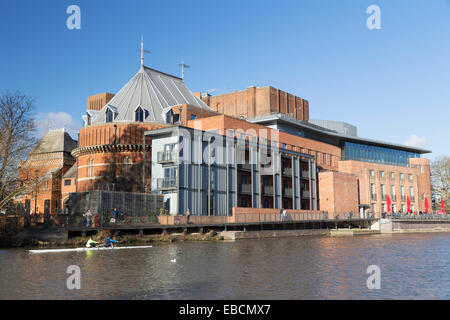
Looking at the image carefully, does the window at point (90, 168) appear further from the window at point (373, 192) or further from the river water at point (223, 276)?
the window at point (373, 192)

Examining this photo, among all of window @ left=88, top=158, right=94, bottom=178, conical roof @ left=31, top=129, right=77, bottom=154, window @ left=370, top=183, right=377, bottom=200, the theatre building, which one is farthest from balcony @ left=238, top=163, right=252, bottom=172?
conical roof @ left=31, top=129, right=77, bottom=154

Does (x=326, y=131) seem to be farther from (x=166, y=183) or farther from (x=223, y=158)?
(x=166, y=183)

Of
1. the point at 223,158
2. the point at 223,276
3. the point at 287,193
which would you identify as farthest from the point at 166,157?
the point at 223,276

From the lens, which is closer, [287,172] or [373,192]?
[287,172]

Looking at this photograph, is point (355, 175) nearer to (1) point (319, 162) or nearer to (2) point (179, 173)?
(1) point (319, 162)

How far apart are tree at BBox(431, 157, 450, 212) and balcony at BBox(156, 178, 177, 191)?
64.4 meters

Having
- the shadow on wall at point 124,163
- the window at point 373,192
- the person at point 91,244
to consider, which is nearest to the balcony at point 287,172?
the shadow on wall at point 124,163

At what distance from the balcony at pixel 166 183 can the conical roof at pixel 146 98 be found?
15.7 m

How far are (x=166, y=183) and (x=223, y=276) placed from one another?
96.1 ft

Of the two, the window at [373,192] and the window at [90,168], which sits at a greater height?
the window at [90,168]

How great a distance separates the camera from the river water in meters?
15.0

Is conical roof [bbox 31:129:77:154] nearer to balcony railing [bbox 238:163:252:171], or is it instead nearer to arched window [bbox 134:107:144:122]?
arched window [bbox 134:107:144:122]

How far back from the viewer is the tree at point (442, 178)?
90.4m

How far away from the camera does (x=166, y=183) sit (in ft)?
156
